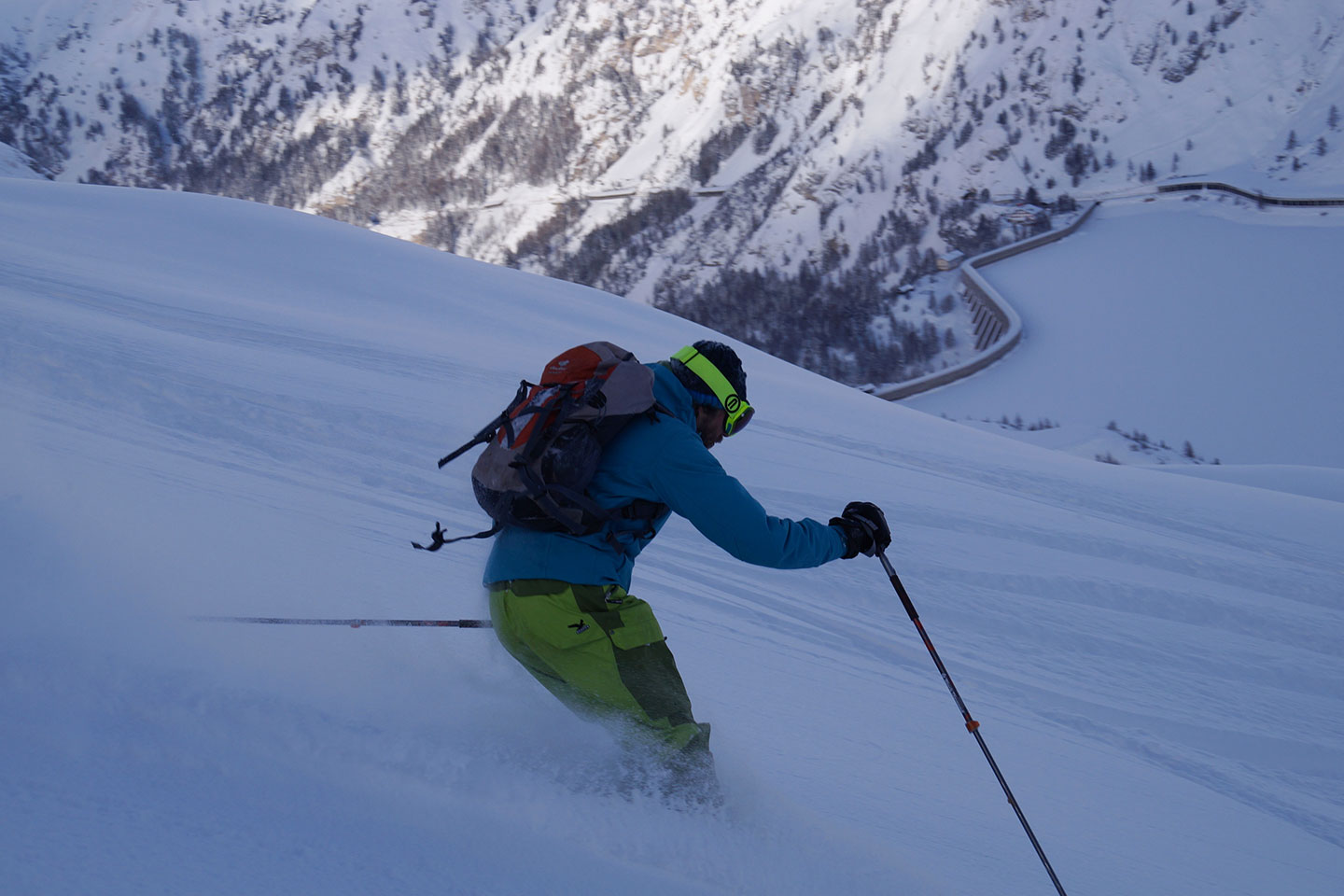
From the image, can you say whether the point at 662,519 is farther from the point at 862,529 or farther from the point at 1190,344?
the point at 1190,344

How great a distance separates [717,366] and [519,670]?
109cm

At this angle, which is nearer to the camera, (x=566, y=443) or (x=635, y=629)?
(x=566, y=443)

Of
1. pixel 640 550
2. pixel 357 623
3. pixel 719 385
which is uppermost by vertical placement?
pixel 719 385

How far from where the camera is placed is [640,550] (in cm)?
221

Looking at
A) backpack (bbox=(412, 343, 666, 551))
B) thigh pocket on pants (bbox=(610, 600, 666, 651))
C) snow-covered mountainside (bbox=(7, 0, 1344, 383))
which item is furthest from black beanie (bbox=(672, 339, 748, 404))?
snow-covered mountainside (bbox=(7, 0, 1344, 383))

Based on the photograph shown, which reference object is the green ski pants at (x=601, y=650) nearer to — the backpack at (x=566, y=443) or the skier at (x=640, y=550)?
the skier at (x=640, y=550)

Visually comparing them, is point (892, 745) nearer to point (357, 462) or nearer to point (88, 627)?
point (88, 627)

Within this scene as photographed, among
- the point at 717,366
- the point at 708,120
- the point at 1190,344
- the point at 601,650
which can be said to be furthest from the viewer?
the point at 708,120

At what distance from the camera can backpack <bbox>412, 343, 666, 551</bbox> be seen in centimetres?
203

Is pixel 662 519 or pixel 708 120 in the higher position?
pixel 708 120

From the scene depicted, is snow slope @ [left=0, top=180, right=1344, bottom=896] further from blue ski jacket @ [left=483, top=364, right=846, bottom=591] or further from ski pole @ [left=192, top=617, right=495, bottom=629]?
blue ski jacket @ [left=483, top=364, right=846, bottom=591]

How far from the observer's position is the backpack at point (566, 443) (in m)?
2.03

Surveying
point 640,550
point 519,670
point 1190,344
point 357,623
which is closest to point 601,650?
point 640,550

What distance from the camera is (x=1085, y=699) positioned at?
3.94 metres
